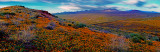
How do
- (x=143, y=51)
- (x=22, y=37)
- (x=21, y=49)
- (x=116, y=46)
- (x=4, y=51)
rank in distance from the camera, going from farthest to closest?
(x=143, y=51) < (x=116, y=46) < (x=22, y=37) < (x=21, y=49) < (x=4, y=51)

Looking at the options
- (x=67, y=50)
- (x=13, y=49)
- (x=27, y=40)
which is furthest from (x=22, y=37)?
(x=67, y=50)

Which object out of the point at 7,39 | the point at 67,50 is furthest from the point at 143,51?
the point at 7,39

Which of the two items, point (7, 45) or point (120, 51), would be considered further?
point (120, 51)

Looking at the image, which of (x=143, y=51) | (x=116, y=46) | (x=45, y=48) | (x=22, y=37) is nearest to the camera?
(x=45, y=48)

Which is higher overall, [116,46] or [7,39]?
[7,39]

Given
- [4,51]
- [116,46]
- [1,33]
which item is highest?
[1,33]

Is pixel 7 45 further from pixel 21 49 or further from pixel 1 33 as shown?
pixel 1 33

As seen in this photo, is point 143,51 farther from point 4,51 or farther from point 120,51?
point 4,51

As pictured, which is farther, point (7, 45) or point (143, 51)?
point (143, 51)

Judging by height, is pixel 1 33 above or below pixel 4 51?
above
